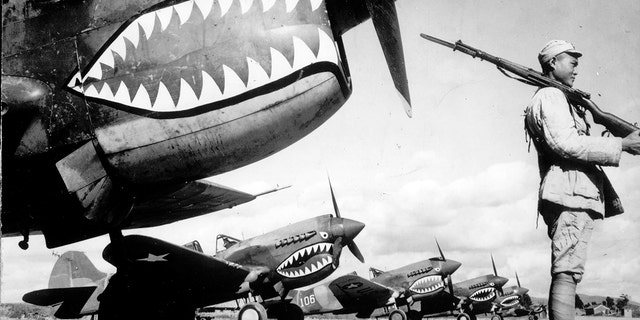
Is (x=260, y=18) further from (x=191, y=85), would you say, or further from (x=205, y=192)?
(x=205, y=192)

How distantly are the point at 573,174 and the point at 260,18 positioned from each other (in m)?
1.83

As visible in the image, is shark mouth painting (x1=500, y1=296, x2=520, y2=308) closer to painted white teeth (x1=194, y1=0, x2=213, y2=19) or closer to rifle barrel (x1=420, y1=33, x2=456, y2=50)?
rifle barrel (x1=420, y1=33, x2=456, y2=50)

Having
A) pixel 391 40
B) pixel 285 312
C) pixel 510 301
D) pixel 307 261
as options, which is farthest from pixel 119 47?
pixel 510 301

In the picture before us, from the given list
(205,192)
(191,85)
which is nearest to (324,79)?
(191,85)

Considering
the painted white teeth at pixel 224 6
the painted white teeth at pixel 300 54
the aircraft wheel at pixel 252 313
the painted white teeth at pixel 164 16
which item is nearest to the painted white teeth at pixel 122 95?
the painted white teeth at pixel 164 16

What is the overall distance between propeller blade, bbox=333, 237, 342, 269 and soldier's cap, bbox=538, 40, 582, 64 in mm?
9050

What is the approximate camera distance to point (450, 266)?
18141mm

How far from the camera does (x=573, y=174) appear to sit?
221 cm

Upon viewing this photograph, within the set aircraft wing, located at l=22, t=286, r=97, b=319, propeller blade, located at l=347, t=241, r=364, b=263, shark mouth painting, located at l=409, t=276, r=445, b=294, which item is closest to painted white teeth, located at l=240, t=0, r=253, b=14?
aircraft wing, located at l=22, t=286, r=97, b=319

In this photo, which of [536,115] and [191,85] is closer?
[191,85]

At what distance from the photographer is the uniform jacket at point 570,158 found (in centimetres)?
207

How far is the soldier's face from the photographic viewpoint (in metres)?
2.45

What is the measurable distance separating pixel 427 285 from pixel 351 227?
7.97 m

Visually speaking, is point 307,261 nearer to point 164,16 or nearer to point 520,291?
point 164,16
